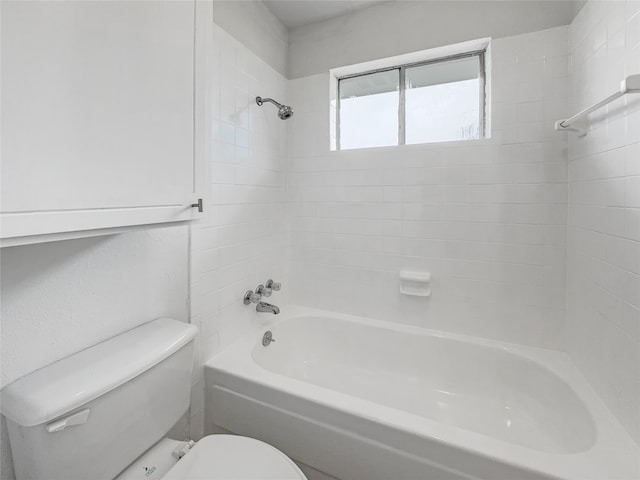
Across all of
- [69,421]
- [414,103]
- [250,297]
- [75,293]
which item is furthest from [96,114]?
[414,103]

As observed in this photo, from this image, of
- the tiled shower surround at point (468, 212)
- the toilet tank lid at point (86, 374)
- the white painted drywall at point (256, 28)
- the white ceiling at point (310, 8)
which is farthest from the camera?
the white ceiling at point (310, 8)

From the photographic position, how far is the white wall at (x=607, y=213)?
1.02m

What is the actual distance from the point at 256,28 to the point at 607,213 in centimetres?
202

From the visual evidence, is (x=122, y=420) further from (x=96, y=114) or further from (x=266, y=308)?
(x=266, y=308)

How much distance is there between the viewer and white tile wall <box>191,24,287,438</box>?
1.46 m

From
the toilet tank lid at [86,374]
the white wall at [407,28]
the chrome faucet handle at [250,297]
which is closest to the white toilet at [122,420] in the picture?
the toilet tank lid at [86,374]

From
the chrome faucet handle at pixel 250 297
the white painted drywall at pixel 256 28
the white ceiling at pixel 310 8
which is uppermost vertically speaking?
the white ceiling at pixel 310 8

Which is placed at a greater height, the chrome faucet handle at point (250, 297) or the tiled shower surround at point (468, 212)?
the tiled shower surround at point (468, 212)

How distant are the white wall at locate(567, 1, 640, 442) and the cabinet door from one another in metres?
1.48

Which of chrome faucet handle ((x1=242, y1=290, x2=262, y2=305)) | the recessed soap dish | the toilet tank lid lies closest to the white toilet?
the toilet tank lid

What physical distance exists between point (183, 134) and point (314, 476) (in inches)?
55.6

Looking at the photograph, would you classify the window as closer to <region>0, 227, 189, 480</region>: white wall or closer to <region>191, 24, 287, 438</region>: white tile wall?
<region>191, 24, 287, 438</region>: white tile wall

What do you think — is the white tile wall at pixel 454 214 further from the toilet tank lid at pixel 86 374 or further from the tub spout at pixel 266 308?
the toilet tank lid at pixel 86 374

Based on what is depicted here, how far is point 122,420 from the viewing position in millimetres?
878
